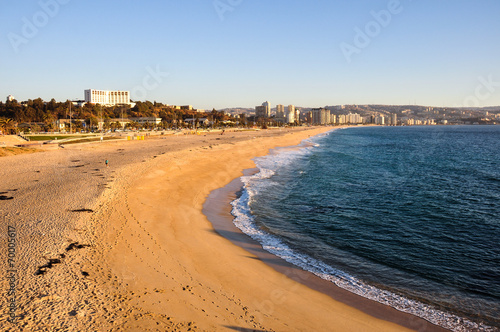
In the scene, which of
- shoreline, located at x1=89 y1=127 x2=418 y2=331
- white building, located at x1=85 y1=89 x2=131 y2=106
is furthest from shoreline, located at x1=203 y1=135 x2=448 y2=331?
white building, located at x1=85 y1=89 x2=131 y2=106

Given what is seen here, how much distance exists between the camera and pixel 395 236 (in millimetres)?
13047

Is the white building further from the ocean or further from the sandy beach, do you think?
the sandy beach

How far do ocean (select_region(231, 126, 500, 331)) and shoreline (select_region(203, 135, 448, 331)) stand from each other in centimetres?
28

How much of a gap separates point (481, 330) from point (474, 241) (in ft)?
22.3

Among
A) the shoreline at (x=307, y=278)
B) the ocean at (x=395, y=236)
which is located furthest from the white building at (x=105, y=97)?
the shoreline at (x=307, y=278)

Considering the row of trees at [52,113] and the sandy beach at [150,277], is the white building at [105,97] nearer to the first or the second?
the row of trees at [52,113]

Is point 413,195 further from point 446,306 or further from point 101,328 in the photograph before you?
point 101,328

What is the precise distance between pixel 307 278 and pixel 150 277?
4558 millimetres

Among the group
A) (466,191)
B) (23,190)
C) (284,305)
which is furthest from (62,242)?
(466,191)

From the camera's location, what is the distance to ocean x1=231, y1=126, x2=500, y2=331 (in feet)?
27.7

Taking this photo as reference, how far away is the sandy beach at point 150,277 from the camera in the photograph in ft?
21.4

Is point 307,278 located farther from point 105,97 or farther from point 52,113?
point 105,97

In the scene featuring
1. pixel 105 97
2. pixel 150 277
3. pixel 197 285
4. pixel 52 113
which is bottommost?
pixel 197 285

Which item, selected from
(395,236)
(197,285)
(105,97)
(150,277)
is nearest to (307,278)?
(197,285)
